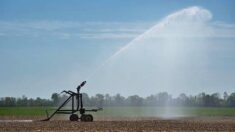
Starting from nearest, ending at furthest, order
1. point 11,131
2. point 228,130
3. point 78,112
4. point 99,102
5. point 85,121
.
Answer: point 11,131 → point 228,130 → point 85,121 → point 78,112 → point 99,102

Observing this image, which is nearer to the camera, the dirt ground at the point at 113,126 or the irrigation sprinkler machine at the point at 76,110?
the dirt ground at the point at 113,126

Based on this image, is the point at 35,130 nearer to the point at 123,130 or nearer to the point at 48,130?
the point at 48,130

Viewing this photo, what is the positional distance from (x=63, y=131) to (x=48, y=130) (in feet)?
4.32

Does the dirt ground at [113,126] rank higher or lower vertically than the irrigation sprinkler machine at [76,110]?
lower

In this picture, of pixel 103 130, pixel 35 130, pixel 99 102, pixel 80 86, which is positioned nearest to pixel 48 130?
pixel 35 130

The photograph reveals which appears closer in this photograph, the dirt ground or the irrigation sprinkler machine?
the dirt ground

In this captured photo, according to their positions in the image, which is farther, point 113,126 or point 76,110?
point 76,110

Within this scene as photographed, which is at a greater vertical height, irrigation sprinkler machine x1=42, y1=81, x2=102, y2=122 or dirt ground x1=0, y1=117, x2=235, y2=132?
irrigation sprinkler machine x1=42, y1=81, x2=102, y2=122

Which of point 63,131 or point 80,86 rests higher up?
point 80,86

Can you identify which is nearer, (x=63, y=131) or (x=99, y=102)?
(x=63, y=131)

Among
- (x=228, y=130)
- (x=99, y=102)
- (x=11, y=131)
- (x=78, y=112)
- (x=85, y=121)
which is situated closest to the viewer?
(x=11, y=131)

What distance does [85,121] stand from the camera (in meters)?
58.9

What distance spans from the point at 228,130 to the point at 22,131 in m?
14.6

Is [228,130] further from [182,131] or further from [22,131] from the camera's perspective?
[22,131]
